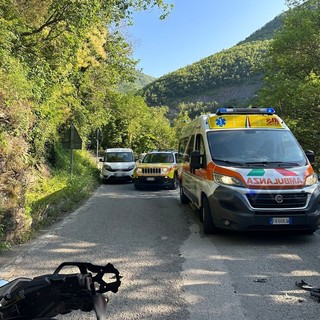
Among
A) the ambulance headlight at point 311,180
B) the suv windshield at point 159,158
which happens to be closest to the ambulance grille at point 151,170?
the suv windshield at point 159,158

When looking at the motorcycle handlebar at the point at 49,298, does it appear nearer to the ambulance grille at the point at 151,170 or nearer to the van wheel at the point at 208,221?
the van wheel at the point at 208,221

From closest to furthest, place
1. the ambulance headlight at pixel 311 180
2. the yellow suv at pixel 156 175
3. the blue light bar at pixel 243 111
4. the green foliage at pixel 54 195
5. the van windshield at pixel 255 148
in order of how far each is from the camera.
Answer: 1. the ambulance headlight at pixel 311 180
2. the van windshield at pixel 255 148
3. the blue light bar at pixel 243 111
4. the green foliage at pixel 54 195
5. the yellow suv at pixel 156 175

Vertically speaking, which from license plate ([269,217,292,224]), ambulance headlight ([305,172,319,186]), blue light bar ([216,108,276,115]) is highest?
blue light bar ([216,108,276,115])

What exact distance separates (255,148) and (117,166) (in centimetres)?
1300

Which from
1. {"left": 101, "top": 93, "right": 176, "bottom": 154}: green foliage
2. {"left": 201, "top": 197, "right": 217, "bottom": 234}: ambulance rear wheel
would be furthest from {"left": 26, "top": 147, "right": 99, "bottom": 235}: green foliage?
{"left": 101, "top": 93, "right": 176, "bottom": 154}: green foliage

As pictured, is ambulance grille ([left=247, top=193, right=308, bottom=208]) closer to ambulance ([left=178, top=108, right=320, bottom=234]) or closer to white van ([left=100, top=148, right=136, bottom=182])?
ambulance ([left=178, top=108, right=320, bottom=234])

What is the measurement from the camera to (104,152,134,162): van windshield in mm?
20852

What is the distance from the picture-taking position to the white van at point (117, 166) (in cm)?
1977

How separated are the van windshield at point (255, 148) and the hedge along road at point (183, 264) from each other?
1.45m

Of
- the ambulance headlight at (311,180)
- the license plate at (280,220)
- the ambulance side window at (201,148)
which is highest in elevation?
the ambulance side window at (201,148)

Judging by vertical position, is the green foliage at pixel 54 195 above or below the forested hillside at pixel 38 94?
below

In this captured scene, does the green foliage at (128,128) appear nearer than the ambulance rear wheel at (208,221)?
No

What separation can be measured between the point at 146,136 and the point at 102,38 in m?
34.0

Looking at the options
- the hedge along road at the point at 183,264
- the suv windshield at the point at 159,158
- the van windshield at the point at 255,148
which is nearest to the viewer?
the hedge along road at the point at 183,264
